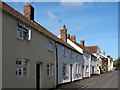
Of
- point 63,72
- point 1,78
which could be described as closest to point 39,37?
point 1,78

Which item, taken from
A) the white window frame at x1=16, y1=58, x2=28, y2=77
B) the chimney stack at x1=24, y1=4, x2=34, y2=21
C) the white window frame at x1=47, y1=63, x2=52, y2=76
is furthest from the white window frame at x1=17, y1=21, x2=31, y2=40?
the chimney stack at x1=24, y1=4, x2=34, y2=21

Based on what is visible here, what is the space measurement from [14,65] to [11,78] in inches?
32.1

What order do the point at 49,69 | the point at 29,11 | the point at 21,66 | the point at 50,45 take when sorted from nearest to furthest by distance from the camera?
the point at 21,66, the point at 49,69, the point at 50,45, the point at 29,11

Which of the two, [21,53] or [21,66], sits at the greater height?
[21,53]

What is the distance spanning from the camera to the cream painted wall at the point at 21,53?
1031cm

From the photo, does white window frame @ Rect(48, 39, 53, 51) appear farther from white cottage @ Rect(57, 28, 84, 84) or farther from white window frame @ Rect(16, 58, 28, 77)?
white window frame @ Rect(16, 58, 28, 77)

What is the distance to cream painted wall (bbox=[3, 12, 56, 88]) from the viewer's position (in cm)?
1031

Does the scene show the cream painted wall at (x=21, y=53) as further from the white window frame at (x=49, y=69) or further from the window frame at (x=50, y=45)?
the window frame at (x=50, y=45)

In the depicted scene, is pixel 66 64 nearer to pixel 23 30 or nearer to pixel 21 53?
pixel 23 30

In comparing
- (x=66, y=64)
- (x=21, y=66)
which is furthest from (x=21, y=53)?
(x=66, y=64)

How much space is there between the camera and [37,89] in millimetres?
14766

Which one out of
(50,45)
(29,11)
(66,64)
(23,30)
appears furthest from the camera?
(66,64)

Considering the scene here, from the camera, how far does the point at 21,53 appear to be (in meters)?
12.0

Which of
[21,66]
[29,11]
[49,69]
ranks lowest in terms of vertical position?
[49,69]
